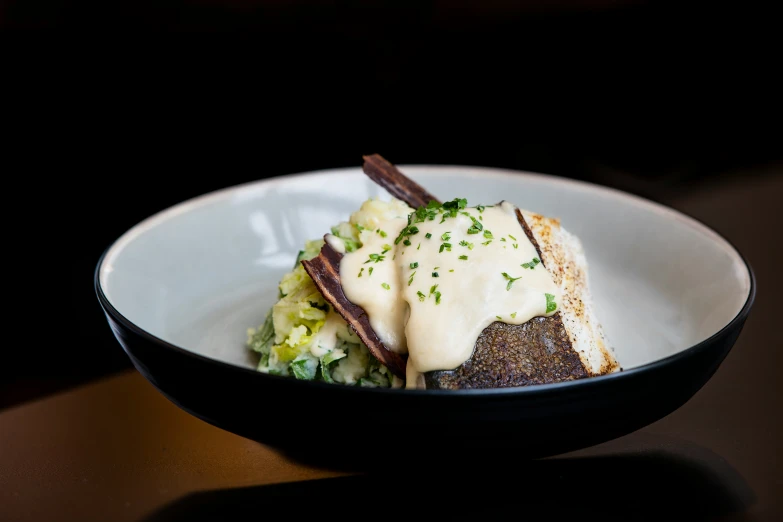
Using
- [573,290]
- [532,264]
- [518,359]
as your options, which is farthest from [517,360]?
[573,290]

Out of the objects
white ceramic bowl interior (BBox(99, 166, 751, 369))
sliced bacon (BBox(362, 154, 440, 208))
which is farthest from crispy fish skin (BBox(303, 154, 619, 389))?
sliced bacon (BBox(362, 154, 440, 208))

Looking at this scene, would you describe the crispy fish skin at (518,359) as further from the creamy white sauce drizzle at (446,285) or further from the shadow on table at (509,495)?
the shadow on table at (509,495)

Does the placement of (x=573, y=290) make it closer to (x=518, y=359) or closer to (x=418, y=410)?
(x=518, y=359)

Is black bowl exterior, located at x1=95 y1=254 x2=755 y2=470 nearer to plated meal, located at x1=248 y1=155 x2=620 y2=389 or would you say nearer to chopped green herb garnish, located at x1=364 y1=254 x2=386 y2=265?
plated meal, located at x1=248 y1=155 x2=620 y2=389

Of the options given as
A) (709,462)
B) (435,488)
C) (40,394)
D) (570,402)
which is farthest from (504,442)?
(40,394)

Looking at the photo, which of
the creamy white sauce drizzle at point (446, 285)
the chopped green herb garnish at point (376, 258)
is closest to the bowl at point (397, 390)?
the creamy white sauce drizzle at point (446, 285)
